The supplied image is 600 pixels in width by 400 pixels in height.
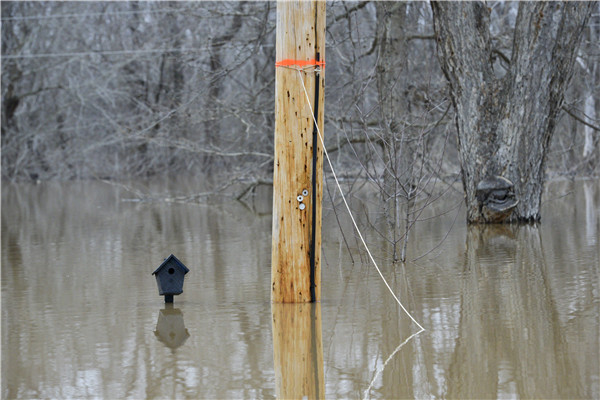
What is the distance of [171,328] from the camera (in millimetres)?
7996

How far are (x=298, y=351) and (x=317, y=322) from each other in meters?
0.91

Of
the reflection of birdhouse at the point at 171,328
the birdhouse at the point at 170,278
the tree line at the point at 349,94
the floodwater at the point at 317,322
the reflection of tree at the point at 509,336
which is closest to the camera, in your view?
the reflection of tree at the point at 509,336

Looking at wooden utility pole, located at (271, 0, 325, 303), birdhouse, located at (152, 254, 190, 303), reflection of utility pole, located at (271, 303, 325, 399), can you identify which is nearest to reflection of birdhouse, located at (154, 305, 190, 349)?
birdhouse, located at (152, 254, 190, 303)

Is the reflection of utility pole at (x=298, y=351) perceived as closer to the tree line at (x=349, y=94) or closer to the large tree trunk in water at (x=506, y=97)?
the tree line at (x=349, y=94)

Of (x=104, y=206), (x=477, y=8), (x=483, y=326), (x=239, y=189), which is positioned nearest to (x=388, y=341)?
(x=483, y=326)

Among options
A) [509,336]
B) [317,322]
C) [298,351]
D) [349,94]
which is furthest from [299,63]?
[349,94]

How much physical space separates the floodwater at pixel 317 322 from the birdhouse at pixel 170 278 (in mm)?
140

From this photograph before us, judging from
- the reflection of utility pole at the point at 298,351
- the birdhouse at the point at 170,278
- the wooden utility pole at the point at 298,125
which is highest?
the wooden utility pole at the point at 298,125

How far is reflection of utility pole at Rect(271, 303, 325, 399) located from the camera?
6.05m

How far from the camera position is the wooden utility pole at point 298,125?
8.27m

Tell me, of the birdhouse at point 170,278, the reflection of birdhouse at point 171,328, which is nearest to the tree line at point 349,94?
Result: the birdhouse at point 170,278

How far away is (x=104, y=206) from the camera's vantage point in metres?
23.8

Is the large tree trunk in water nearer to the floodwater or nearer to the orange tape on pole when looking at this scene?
the floodwater

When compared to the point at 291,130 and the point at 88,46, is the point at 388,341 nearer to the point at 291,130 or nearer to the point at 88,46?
the point at 291,130
